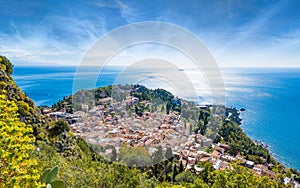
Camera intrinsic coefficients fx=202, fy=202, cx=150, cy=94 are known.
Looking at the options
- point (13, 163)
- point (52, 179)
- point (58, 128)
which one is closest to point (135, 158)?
point (58, 128)

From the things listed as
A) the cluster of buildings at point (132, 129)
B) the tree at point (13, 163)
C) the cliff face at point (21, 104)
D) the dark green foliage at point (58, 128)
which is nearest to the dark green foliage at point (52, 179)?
the tree at point (13, 163)

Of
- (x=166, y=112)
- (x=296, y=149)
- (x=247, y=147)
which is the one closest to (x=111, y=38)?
(x=166, y=112)

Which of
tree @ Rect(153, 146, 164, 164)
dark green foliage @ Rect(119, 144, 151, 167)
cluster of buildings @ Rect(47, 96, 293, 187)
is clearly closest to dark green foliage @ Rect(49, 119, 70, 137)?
cluster of buildings @ Rect(47, 96, 293, 187)

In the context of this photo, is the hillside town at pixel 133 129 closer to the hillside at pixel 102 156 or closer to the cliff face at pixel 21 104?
the hillside at pixel 102 156

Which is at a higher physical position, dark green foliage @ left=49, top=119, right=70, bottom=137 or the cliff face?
the cliff face

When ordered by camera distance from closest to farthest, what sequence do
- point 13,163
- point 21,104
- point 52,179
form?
point 13,163
point 52,179
point 21,104

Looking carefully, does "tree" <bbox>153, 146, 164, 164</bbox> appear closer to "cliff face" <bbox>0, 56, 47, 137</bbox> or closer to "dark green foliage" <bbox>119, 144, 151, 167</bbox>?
"dark green foliage" <bbox>119, 144, 151, 167</bbox>

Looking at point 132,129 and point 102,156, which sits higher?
point 102,156

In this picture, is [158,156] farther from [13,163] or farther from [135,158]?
[13,163]
